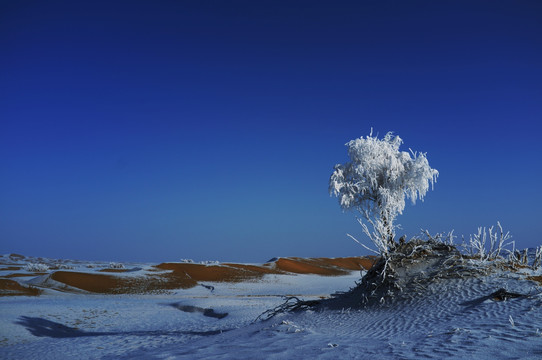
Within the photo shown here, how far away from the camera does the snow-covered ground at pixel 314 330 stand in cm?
494

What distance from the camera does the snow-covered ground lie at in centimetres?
494

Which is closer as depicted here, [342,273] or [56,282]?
[56,282]

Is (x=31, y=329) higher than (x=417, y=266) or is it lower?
lower

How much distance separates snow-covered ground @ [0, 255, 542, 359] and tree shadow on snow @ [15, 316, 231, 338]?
0.03m

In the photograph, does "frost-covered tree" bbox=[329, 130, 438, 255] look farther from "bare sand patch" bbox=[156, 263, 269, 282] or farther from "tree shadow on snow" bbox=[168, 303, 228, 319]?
"bare sand patch" bbox=[156, 263, 269, 282]

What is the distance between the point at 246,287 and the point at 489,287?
21.7 meters

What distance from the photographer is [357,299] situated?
368 inches

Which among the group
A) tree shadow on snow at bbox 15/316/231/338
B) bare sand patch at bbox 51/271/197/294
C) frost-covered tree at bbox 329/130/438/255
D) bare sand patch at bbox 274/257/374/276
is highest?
frost-covered tree at bbox 329/130/438/255

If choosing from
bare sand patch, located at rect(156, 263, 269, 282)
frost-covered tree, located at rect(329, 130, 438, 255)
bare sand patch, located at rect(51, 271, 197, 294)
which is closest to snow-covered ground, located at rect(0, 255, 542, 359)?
frost-covered tree, located at rect(329, 130, 438, 255)

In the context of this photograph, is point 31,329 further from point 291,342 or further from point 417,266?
point 417,266

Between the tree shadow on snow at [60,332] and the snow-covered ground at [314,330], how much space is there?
0.03 m

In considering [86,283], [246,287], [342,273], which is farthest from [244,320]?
[342,273]

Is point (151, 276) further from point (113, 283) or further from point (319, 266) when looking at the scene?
point (319, 266)

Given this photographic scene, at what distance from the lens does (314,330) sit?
738 centimetres
